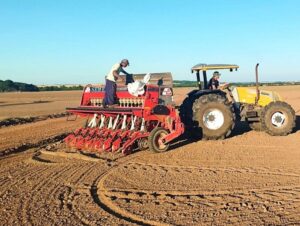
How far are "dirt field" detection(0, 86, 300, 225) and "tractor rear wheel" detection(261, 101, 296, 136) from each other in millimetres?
909

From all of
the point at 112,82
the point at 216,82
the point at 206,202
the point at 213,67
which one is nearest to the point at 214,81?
the point at 216,82

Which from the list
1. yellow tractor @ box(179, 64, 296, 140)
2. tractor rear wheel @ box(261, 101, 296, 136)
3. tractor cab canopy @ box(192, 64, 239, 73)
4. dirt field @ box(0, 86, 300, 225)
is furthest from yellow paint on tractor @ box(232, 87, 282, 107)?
dirt field @ box(0, 86, 300, 225)

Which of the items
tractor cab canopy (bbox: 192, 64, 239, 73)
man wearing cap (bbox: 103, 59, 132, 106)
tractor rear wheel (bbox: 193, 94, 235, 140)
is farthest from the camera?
tractor cab canopy (bbox: 192, 64, 239, 73)

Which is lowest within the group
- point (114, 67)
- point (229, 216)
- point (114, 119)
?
point (229, 216)

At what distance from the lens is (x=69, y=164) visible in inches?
350

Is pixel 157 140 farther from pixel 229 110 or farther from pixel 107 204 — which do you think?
pixel 107 204

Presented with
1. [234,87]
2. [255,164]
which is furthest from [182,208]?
[234,87]

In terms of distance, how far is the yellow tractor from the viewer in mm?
11367

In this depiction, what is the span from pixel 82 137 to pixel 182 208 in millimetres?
5433

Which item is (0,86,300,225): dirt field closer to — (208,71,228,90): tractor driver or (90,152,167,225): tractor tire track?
(90,152,167,225): tractor tire track

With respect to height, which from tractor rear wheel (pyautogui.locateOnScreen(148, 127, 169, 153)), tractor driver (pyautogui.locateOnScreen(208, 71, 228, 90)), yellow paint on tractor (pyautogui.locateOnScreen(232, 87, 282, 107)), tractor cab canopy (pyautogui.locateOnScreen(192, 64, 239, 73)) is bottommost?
tractor rear wheel (pyautogui.locateOnScreen(148, 127, 169, 153))

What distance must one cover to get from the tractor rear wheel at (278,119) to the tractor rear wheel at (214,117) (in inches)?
49.5

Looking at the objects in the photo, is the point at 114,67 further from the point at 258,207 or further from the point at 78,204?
the point at 258,207

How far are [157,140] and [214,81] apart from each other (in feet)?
10.8
